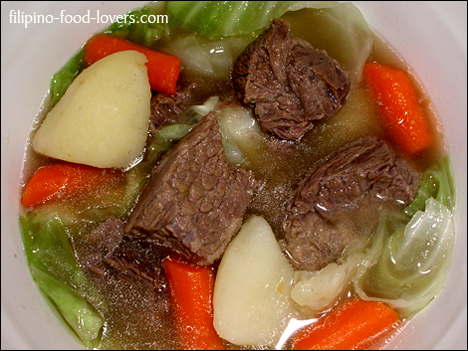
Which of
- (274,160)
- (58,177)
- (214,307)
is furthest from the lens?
(274,160)

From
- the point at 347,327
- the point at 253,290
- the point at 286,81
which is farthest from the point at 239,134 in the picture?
the point at 347,327

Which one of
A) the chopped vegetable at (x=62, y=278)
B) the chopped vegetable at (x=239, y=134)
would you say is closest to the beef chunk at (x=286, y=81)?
the chopped vegetable at (x=239, y=134)

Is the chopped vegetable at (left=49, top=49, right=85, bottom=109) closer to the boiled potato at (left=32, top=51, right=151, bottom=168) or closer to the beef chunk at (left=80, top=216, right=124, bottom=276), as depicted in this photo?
the boiled potato at (left=32, top=51, right=151, bottom=168)

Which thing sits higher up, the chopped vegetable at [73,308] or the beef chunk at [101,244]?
the beef chunk at [101,244]

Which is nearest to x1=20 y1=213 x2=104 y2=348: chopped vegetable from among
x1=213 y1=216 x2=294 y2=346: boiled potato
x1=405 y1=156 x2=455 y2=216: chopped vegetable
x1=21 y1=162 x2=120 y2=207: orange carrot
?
x1=21 y1=162 x2=120 y2=207: orange carrot

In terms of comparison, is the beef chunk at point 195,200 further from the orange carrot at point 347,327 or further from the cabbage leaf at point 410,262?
the cabbage leaf at point 410,262

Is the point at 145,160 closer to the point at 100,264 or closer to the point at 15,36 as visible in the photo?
the point at 100,264

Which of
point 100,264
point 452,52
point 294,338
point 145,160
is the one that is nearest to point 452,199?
point 452,52
